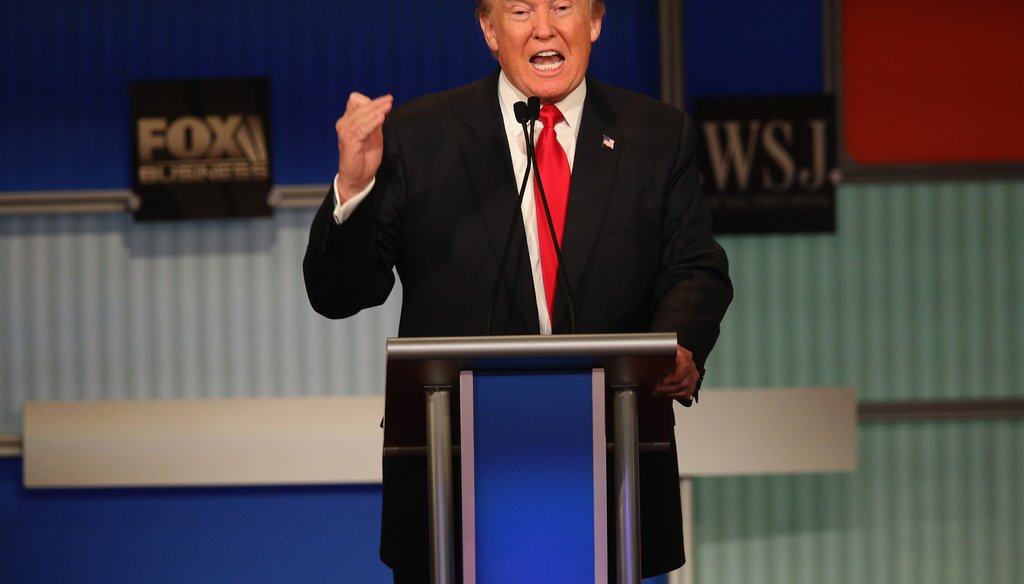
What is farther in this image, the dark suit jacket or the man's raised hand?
the dark suit jacket

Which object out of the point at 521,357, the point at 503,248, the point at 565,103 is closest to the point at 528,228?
the point at 503,248

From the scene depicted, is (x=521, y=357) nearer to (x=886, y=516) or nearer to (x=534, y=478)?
(x=534, y=478)

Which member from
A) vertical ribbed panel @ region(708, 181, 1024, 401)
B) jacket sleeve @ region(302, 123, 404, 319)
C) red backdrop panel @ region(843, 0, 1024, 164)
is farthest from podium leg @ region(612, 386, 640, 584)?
red backdrop panel @ region(843, 0, 1024, 164)

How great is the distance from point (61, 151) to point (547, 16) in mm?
2469

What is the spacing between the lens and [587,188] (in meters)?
1.92

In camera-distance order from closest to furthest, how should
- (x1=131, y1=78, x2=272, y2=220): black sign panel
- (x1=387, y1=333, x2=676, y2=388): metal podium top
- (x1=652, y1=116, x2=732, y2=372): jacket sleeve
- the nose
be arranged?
(x1=387, y1=333, x2=676, y2=388): metal podium top → (x1=652, y1=116, x2=732, y2=372): jacket sleeve → the nose → (x1=131, y1=78, x2=272, y2=220): black sign panel

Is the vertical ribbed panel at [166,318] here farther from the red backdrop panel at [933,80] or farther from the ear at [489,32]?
the ear at [489,32]

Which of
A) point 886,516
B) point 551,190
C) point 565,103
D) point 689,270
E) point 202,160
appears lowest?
point 886,516

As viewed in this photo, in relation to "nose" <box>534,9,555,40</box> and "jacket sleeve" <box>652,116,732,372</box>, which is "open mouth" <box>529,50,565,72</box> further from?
"jacket sleeve" <box>652,116,732,372</box>

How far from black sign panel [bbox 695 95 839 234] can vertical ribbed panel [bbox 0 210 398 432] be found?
1147 mm

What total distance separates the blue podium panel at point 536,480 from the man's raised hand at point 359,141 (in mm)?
420

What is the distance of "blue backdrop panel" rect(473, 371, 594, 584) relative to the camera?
4.92 feet

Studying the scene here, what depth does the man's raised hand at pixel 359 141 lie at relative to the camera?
1703 mm

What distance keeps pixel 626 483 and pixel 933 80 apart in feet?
9.45
